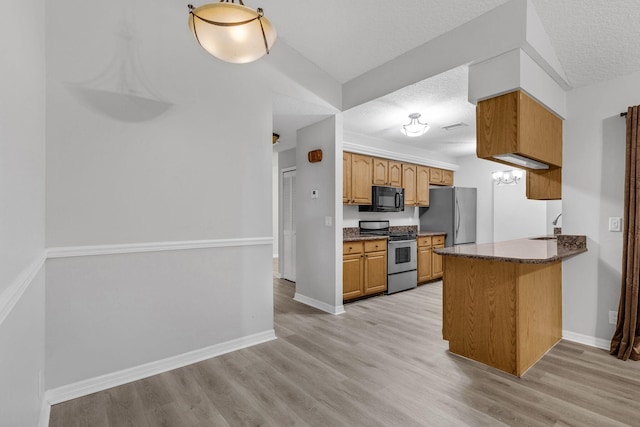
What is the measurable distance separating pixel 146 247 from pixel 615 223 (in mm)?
4060

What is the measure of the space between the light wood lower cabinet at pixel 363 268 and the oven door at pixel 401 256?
0.37 ft

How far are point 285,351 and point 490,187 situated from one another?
526 centimetres

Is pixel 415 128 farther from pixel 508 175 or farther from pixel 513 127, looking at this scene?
pixel 508 175

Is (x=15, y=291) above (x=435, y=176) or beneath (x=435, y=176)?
beneath

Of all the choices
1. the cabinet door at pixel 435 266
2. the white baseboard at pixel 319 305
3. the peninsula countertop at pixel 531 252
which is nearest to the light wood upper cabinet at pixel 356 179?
the white baseboard at pixel 319 305

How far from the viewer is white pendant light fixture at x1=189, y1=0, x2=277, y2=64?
162cm

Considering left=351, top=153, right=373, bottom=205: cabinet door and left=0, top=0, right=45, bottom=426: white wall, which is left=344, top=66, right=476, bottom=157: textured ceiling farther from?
left=0, top=0, right=45, bottom=426: white wall

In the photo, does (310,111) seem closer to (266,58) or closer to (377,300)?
(266,58)

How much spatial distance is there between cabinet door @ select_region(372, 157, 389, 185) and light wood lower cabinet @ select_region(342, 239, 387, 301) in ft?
3.38

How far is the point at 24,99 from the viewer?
1.41m

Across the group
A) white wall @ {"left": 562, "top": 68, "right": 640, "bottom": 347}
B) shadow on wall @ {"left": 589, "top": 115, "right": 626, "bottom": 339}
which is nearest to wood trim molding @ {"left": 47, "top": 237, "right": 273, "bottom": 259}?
white wall @ {"left": 562, "top": 68, "right": 640, "bottom": 347}

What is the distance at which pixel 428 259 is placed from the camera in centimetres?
548

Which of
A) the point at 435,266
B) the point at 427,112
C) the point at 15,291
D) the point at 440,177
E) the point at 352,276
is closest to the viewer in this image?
the point at 15,291

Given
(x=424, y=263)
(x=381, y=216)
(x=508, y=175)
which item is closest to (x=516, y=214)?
(x=508, y=175)
